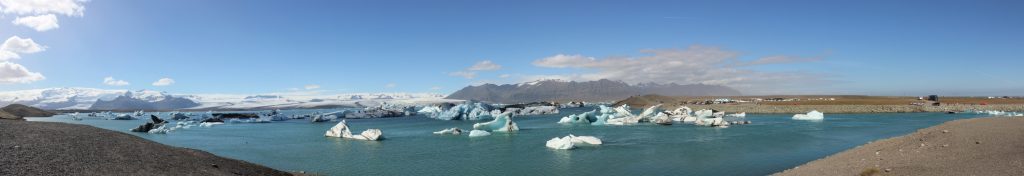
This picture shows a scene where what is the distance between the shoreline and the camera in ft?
40.7

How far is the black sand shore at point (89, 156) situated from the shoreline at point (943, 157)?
14666 millimetres

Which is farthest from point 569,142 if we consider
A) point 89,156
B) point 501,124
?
point 89,156

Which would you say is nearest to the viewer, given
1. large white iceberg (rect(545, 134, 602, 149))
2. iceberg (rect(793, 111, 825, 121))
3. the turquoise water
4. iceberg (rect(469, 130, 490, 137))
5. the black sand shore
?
the black sand shore

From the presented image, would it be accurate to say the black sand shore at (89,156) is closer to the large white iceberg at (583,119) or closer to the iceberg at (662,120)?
the iceberg at (662,120)

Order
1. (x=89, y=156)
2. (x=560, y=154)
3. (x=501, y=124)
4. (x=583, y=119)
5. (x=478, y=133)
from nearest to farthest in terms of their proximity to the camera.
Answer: (x=89, y=156) < (x=560, y=154) < (x=478, y=133) < (x=501, y=124) < (x=583, y=119)

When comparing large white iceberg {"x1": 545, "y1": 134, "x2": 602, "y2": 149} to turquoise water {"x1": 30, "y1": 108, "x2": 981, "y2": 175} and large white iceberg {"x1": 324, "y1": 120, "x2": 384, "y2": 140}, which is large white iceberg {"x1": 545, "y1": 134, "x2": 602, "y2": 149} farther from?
large white iceberg {"x1": 324, "y1": 120, "x2": 384, "y2": 140}

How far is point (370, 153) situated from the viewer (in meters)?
26.8

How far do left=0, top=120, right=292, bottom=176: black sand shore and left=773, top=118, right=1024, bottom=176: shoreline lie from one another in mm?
14666

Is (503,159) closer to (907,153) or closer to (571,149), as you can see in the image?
(571,149)

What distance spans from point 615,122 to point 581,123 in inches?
155

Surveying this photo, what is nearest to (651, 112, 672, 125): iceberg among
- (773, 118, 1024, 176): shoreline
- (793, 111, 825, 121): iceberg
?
(793, 111, 825, 121): iceberg

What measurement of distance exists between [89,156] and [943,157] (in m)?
19.8

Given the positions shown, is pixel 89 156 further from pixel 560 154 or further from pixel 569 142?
pixel 569 142

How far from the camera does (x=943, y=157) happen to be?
14.4 metres
